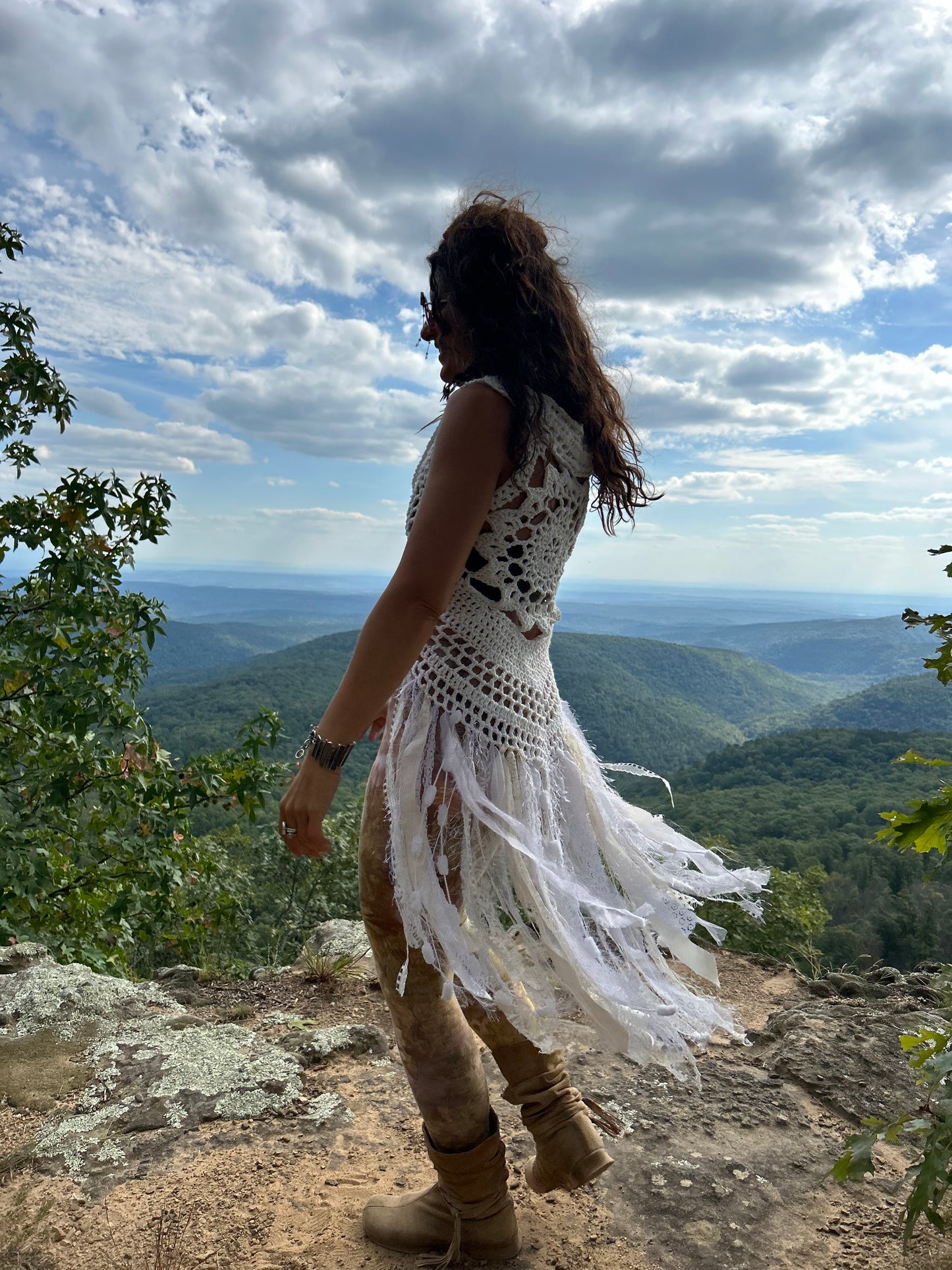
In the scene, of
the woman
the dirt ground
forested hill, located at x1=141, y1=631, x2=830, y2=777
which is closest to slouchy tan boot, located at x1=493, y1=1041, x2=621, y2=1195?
the woman

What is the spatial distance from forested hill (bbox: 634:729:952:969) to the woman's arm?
89 centimetres

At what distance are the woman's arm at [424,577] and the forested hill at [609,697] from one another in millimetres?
A: 25427

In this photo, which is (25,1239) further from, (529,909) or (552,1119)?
(529,909)

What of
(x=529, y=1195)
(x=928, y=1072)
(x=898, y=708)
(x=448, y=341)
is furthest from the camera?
(x=898, y=708)

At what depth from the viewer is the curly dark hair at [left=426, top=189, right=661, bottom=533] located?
59.4 inches

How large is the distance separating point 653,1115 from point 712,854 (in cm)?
103

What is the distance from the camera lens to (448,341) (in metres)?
1.63

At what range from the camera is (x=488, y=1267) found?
1.68m

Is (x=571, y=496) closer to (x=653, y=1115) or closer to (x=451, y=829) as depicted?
(x=451, y=829)

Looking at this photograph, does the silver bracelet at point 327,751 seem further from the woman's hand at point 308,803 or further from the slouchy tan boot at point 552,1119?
the slouchy tan boot at point 552,1119

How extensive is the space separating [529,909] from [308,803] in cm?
47

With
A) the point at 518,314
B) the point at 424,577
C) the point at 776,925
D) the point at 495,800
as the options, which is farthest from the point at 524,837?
the point at 776,925

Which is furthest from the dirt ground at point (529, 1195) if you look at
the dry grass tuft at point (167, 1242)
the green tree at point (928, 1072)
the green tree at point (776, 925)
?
the green tree at point (776, 925)

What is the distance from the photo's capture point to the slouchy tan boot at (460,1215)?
1.64 m
